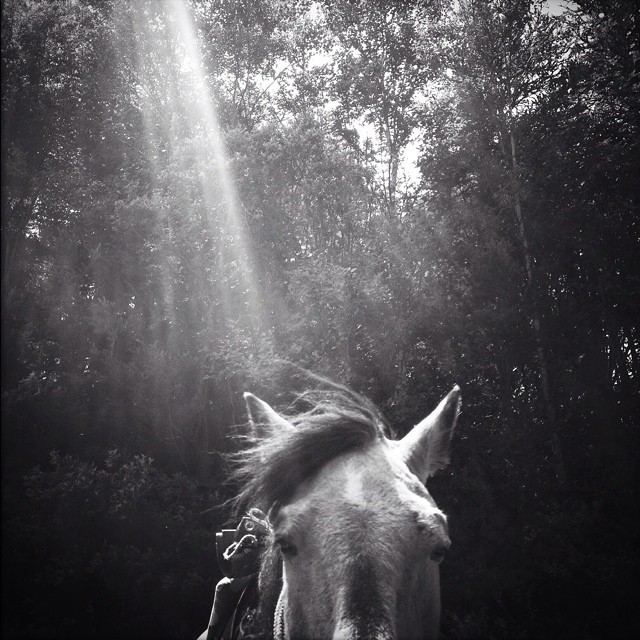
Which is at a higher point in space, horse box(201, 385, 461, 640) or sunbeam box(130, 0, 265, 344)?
sunbeam box(130, 0, 265, 344)

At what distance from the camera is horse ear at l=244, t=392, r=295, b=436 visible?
256 centimetres

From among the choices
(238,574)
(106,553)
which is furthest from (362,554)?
(106,553)

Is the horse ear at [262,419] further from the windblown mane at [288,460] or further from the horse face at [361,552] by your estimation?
the horse face at [361,552]

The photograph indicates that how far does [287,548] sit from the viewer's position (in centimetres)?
194

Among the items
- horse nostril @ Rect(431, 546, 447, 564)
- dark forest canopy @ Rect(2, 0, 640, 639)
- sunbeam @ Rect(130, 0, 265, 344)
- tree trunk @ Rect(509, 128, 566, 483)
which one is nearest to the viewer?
horse nostril @ Rect(431, 546, 447, 564)

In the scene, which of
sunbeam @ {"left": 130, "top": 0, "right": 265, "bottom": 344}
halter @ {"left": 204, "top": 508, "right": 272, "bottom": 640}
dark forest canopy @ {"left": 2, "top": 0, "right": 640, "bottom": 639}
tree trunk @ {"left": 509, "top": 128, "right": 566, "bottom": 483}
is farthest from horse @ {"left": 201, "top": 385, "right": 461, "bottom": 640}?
sunbeam @ {"left": 130, "top": 0, "right": 265, "bottom": 344}

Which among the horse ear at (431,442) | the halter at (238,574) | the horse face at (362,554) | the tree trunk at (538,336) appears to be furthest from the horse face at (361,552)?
the tree trunk at (538,336)

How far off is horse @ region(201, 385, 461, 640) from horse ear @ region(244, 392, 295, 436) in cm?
7

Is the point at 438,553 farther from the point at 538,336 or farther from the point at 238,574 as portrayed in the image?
the point at 538,336

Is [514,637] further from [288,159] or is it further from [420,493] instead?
[288,159]

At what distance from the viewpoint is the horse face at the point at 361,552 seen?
1.64 m

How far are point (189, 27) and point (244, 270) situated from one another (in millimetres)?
6980

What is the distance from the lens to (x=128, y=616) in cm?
449

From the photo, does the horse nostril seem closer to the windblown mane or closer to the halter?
the windblown mane
